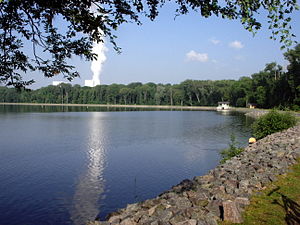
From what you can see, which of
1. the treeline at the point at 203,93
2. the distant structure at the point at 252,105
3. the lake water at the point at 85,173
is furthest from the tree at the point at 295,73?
the lake water at the point at 85,173

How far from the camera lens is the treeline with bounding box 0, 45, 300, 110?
241ft

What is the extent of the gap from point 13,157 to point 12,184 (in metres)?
7.43

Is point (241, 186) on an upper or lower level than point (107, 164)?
upper

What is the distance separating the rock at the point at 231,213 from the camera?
6543 millimetres

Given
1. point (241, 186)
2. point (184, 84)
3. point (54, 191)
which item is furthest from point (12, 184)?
point (184, 84)

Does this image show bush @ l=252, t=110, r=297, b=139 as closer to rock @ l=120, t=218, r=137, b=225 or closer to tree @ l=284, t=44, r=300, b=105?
rock @ l=120, t=218, r=137, b=225

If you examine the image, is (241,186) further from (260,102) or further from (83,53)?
(260,102)

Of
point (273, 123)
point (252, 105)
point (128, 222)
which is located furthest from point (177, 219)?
point (252, 105)

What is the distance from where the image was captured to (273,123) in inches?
1038

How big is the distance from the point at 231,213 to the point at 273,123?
859 inches

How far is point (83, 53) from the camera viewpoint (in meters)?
5.91

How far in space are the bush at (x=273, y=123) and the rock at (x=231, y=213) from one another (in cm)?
2076

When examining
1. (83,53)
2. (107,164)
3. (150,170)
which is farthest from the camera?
(107,164)

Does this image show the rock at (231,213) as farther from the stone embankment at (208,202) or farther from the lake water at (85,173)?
the lake water at (85,173)
